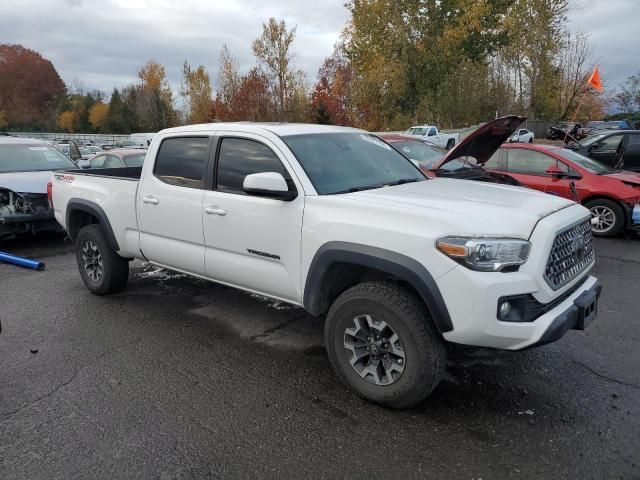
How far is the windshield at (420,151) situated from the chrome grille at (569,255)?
630 cm

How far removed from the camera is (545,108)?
34.4 meters

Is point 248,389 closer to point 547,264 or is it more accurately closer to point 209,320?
point 209,320

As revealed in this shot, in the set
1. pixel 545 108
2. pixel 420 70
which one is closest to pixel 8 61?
pixel 420 70

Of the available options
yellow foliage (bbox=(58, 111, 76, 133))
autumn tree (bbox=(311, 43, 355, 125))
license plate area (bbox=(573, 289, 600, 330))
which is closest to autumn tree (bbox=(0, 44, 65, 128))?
yellow foliage (bbox=(58, 111, 76, 133))

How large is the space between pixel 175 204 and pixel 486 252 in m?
2.83

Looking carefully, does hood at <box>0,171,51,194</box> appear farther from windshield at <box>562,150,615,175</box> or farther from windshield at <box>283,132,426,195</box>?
windshield at <box>562,150,615,175</box>

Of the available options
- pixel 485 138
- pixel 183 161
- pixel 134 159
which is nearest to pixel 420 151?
pixel 485 138

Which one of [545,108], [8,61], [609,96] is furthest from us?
[8,61]

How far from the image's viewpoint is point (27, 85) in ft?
267

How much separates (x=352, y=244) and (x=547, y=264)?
3.88 feet

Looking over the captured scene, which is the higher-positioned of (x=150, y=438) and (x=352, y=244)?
(x=352, y=244)

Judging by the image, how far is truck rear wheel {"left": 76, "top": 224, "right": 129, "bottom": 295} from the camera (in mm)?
5555

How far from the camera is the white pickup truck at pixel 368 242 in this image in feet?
9.64

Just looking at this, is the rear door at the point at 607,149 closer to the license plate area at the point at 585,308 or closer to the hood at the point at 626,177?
the hood at the point at 626,177
